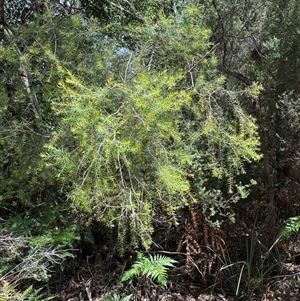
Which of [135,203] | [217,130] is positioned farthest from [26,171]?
[217,130]

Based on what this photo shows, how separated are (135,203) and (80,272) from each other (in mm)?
1269

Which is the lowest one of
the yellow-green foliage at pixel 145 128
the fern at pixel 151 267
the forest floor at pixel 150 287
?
the forest floor at pixel 150 287

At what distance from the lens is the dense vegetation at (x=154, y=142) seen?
2346 mm

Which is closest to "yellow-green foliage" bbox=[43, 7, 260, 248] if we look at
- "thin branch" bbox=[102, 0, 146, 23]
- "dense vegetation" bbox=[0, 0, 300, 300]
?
"dense vegetation" bbox=[0, 0, 300, 300]

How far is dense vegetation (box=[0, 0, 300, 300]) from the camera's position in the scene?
2.35 m

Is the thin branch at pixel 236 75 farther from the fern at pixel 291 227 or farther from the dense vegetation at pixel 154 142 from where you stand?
the fern at pixel 291 227

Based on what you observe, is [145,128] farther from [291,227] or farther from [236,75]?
[291,227]

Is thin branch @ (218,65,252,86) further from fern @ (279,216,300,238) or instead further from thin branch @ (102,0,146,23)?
fern @ (279,216,300,238)

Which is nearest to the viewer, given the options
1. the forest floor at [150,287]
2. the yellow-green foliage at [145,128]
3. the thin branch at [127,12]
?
the yellow-green foliage at [145,128]

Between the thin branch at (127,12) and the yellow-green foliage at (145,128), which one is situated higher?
the thin branch at (127,12)

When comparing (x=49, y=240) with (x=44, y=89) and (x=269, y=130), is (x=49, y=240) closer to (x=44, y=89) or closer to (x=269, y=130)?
(x=44, y=89)

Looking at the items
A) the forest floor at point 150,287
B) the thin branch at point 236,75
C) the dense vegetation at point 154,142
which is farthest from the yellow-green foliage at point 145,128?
the forest floor at point 150,287

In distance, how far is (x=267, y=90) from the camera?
331 cm

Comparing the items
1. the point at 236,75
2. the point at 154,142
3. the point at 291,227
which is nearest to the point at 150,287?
the point at 291,227
